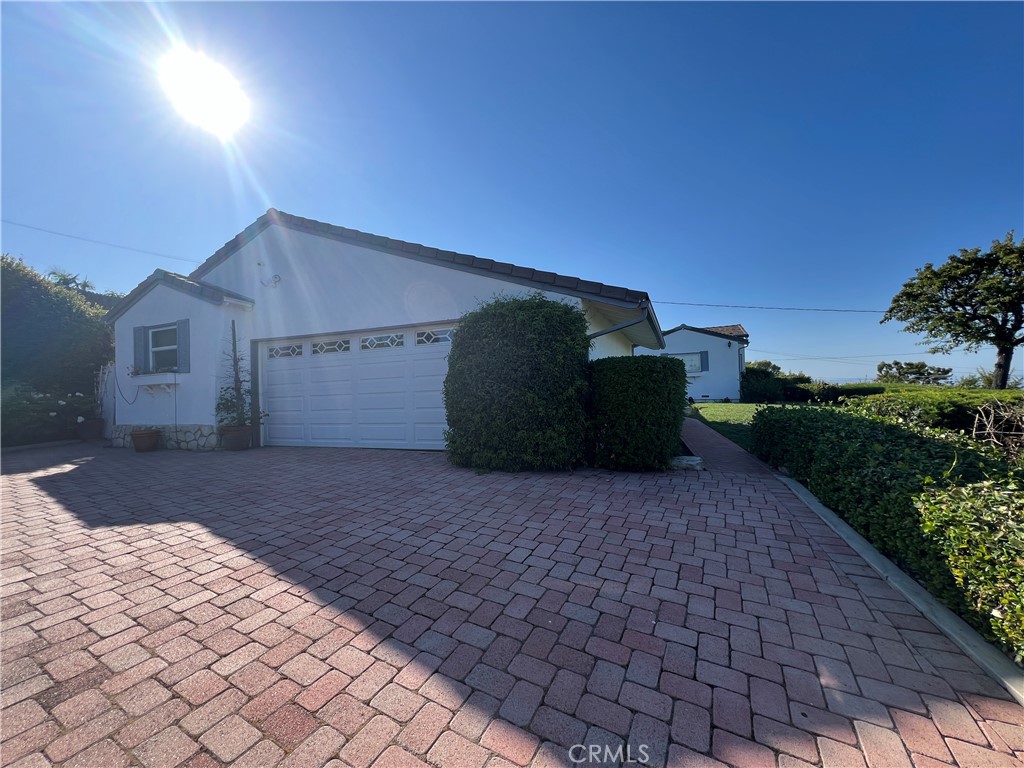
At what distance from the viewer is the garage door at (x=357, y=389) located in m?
7.65

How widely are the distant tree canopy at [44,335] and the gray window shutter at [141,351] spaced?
3.72m

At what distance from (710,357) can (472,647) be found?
86.0ft

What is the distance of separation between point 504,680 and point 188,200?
38.4 ft

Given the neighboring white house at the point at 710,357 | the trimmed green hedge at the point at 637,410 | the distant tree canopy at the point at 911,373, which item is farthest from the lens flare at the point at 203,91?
the distant tree canopy at the point at 911,373

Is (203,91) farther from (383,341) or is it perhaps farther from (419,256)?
(383,341)

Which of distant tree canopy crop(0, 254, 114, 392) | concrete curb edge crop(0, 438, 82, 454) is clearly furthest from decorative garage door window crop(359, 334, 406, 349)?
distant tree canopy crop(0, 254, 114, 392)

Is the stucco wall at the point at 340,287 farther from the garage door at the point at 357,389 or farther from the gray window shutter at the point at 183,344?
the gray window shutter at the point at 183,344

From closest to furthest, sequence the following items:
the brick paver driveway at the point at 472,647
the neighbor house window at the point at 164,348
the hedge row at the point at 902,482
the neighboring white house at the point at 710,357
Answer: the brick paver driveway at the point at 472,647, the hedge row at the point at 902,482, the neighbor house window at the point at 164,348, the neighboring white house at the point at 710,357

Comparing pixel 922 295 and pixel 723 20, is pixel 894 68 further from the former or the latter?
pixel 922 295

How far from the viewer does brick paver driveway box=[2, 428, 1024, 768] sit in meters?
1.45

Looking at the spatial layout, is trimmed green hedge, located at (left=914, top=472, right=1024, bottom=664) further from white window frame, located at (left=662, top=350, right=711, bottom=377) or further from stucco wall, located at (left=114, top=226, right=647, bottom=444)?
white window frame, located at (left=662, top=350, right=711, bottom=377)

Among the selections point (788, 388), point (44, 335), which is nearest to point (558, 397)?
point (44, 335)

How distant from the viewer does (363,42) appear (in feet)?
19.0

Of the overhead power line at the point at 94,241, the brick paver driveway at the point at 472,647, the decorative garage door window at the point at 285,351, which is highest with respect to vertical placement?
the overhead power line at the point at 94,241
